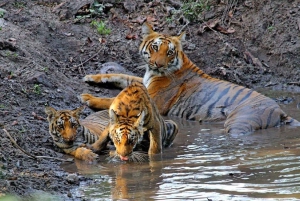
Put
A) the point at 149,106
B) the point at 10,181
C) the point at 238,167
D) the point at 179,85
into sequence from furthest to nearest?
1. the point at 179,85
2. the point at 149,106
3. the point at 238,167
4. the point at 10,181

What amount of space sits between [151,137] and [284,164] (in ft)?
5.07

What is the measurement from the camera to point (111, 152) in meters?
7.45

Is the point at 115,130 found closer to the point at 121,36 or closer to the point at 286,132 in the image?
the point at 286,132

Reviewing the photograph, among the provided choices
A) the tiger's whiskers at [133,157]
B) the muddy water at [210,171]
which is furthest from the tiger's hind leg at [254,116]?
the tiger's whiskers at [133,157]

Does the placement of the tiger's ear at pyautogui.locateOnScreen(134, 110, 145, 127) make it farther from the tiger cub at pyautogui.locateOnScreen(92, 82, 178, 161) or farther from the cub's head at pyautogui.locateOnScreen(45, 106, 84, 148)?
the cub's head at pyautogui.locateOnScreen(45, 106, 84, 148)

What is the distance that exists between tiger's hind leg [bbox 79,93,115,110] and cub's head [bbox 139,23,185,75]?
3.04ft

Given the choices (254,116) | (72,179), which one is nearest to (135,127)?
(72,179)

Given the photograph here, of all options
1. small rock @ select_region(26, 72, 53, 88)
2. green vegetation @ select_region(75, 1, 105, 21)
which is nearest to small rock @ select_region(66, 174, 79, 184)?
small rock @ select_region(26, 72, 53, 88)

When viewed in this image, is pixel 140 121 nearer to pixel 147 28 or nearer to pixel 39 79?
pixel 39 79

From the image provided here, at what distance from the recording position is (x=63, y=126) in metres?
7.51

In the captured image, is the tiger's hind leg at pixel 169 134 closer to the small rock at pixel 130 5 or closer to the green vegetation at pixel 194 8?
the green vegetation at pixel 194 8

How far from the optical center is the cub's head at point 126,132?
7129mm

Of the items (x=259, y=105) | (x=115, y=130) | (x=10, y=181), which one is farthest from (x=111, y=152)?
(x=259, y=105)

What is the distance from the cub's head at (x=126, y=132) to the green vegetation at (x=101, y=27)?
15.4 feet
